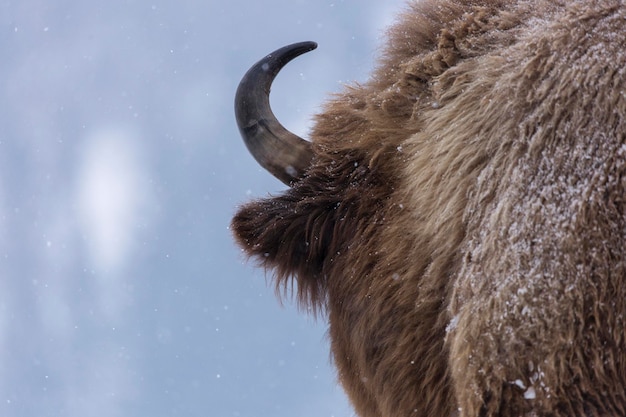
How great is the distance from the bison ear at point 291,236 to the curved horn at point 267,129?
118mm

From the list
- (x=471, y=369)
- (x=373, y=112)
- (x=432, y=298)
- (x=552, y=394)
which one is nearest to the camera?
(x=552, y=394)

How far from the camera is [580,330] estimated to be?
6.50 feet

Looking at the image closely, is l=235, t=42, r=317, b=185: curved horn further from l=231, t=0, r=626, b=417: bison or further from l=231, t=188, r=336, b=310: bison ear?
l=231, t=188, r=336, b=310: bison ear

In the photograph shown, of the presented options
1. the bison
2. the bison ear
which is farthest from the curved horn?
the bison ear

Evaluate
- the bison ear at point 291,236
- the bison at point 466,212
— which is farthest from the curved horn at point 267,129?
the bison ear at point 291,236

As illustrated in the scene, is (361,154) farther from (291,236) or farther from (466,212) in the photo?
(466,212)

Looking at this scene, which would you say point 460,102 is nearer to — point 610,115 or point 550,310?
point 610,115

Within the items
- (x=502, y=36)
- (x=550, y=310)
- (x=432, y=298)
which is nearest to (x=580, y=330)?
(x=550, y=310)

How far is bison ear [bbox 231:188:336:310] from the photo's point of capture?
2.87 metres

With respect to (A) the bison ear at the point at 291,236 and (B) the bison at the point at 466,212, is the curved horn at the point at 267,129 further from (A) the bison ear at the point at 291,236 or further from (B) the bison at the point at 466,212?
(A) the bison ear at the point at 291,236

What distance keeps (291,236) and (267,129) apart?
0.45m

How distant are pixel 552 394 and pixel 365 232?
3.05ft

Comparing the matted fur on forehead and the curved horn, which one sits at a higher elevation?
the curved horn

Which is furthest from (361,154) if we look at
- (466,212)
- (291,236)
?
(466,212)
